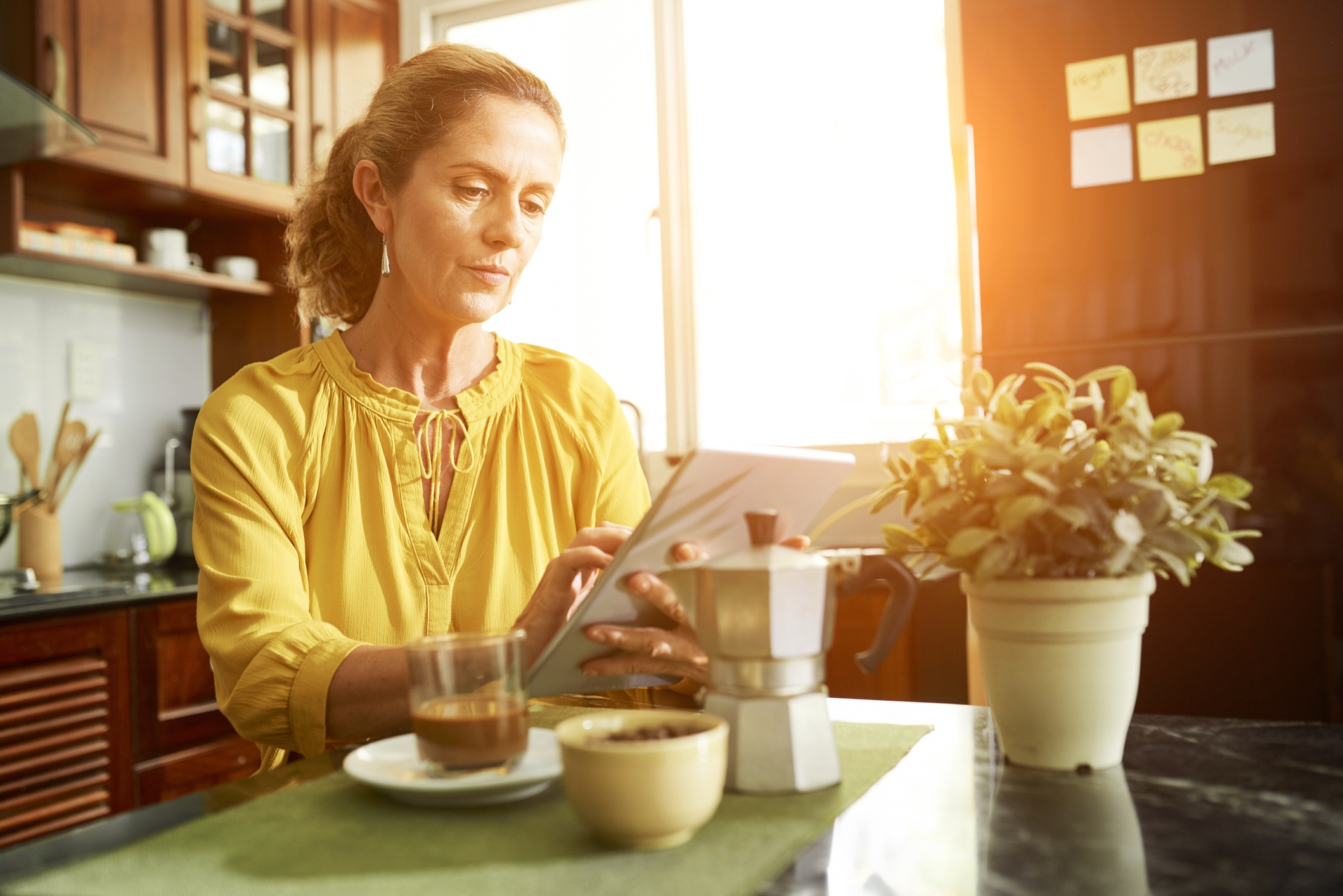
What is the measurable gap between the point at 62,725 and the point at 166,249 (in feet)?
4.06

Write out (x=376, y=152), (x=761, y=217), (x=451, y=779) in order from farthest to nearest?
1. (x=761, y=217)
2. (x=376, y=152)
3. (x=451, y=779)

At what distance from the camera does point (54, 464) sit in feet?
8.34

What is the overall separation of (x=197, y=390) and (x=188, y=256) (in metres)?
0.40

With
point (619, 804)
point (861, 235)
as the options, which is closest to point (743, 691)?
point (619, 804)

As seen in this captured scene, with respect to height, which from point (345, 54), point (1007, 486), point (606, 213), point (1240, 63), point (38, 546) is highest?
point (345, 54)

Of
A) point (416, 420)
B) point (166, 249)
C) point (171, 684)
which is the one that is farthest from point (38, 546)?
point (416, 420)

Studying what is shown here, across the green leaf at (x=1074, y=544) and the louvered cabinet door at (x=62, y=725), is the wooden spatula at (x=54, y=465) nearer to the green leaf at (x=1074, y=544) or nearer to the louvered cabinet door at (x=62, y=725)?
the louvered cabinet door at (x=62, y=725)

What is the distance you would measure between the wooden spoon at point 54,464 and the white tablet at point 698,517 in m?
2.02

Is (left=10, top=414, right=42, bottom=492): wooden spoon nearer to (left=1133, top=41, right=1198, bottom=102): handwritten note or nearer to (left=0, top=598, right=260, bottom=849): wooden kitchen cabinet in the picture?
(left=0, top=598, right=260, bottom=849): wooden kitchen cabinet

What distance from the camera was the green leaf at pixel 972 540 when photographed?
0.71 metres

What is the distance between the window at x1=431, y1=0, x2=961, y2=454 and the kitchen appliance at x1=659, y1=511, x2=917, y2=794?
198 cm

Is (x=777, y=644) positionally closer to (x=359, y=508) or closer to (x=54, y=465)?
(x=359, y=508)

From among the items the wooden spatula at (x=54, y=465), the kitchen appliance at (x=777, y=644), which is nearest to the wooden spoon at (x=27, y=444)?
the wooden spatula at (x=54, y=465)

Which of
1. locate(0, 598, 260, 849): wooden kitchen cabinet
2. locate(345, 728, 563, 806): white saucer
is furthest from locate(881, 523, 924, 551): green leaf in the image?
locate(0, 598, 260, 849): wooden kitchen cabinet
